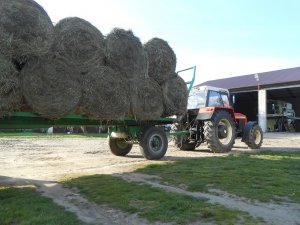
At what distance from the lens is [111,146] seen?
13.1 metres

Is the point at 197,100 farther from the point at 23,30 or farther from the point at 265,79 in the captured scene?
the point at 265,79

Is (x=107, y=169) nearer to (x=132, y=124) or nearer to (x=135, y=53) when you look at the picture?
(x=132, y=124)

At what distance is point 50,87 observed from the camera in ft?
25.2

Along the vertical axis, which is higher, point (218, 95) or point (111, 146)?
point (218, 95)

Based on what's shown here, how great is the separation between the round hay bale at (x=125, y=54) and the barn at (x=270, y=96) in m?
23.1

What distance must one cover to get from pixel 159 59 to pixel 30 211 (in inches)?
233

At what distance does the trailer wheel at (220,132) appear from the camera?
44.4 feet

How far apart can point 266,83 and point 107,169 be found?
82.9ft

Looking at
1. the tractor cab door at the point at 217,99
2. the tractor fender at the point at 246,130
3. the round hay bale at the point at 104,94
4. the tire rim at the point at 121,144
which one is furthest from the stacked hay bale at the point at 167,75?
the tractor fender at the point at 246,130

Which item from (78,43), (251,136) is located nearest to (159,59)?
(78,43)

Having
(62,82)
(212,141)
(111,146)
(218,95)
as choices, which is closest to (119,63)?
(62,82)

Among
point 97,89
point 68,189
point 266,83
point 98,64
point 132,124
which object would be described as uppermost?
point 266,83

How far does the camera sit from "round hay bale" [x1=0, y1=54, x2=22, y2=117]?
6840 mm

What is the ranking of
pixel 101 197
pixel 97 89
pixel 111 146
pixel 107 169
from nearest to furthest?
pixel 101 197 → pixel 97 89 → pixel 107 169 → pixel 111 146
